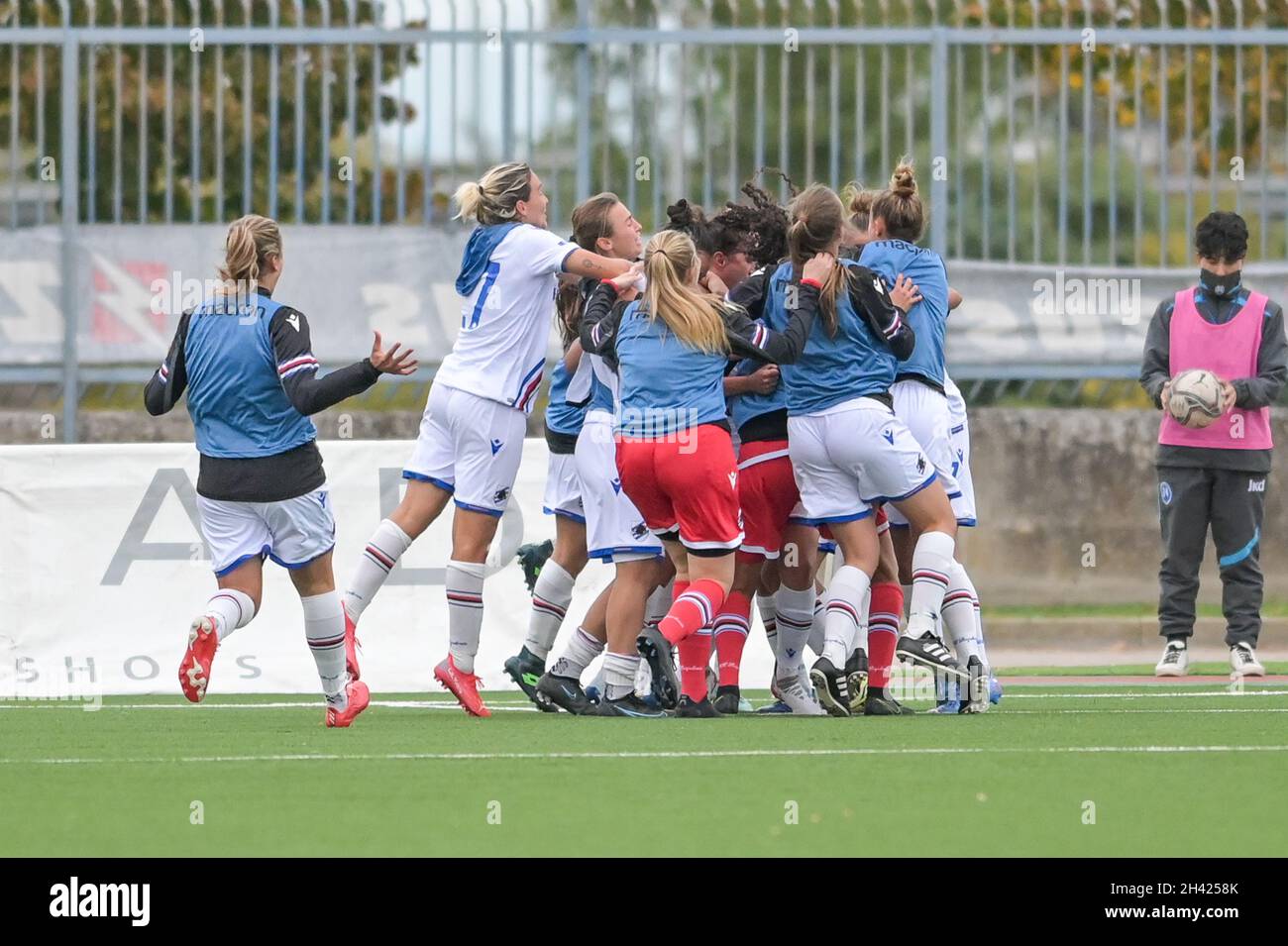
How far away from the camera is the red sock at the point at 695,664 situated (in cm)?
856

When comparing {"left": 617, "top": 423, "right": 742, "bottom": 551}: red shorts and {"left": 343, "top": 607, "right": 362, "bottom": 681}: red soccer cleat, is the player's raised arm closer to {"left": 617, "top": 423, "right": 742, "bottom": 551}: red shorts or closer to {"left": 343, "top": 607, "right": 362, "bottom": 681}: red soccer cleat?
{"left": 617, "top": 423, "right": 742, "bottom": 551}: red shorts

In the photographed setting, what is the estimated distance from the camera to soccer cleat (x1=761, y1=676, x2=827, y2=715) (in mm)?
9117

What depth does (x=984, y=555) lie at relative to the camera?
14461 mm

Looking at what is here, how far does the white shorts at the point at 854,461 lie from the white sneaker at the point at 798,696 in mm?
803

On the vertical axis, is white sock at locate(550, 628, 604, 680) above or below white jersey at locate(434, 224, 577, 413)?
below

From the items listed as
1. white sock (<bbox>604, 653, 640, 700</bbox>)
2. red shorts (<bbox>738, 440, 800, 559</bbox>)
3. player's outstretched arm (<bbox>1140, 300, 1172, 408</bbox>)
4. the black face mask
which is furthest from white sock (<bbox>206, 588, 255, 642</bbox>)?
the black face mask

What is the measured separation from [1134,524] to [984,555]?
96 centimetres

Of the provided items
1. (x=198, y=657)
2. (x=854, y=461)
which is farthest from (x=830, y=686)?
(x=198, y=657)

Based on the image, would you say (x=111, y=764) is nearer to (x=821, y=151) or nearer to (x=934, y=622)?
(x=934, y=622)

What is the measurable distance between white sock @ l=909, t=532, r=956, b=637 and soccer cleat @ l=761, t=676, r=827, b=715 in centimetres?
76

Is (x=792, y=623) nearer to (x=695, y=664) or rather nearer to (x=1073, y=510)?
(x=695, y=664)

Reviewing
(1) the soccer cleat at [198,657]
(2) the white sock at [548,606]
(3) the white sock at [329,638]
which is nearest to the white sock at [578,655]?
(2) the white sock at [548,606]

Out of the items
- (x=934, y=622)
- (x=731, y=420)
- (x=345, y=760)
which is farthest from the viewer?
(x=731, y=420)
